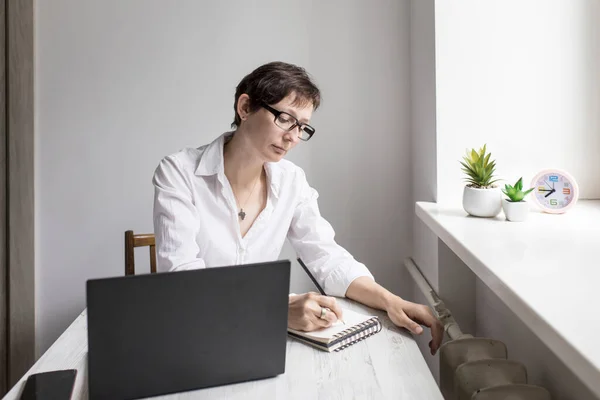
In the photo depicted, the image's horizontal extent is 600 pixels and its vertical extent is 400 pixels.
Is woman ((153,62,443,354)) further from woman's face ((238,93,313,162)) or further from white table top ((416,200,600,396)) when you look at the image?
white table top ((416,200,600,396))

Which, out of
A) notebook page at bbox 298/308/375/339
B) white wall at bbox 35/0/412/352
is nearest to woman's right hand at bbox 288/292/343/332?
notebook page at bbox 298/308/375/339

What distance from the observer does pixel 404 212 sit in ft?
7.29

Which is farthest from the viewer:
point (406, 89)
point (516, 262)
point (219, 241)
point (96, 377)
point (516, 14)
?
point (406, 89)

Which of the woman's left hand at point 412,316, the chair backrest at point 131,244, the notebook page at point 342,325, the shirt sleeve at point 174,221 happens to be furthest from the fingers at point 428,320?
the chair backrest at point 131,244

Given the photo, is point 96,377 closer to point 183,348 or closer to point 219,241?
point 183,348

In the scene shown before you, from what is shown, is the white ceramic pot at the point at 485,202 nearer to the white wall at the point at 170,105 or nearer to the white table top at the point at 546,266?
the white table top at the point at 546,266

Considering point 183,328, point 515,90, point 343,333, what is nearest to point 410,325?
point 343,333

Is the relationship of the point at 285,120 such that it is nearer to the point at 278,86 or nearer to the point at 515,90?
Result: the point at 278,86

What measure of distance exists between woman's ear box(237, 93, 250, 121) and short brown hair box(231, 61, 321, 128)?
0.01m

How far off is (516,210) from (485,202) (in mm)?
87

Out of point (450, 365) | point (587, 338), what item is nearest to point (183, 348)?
point (587, 338)

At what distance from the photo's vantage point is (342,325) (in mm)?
1083

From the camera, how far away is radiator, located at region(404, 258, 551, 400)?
107 centimetres

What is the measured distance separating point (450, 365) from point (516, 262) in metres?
0.40
